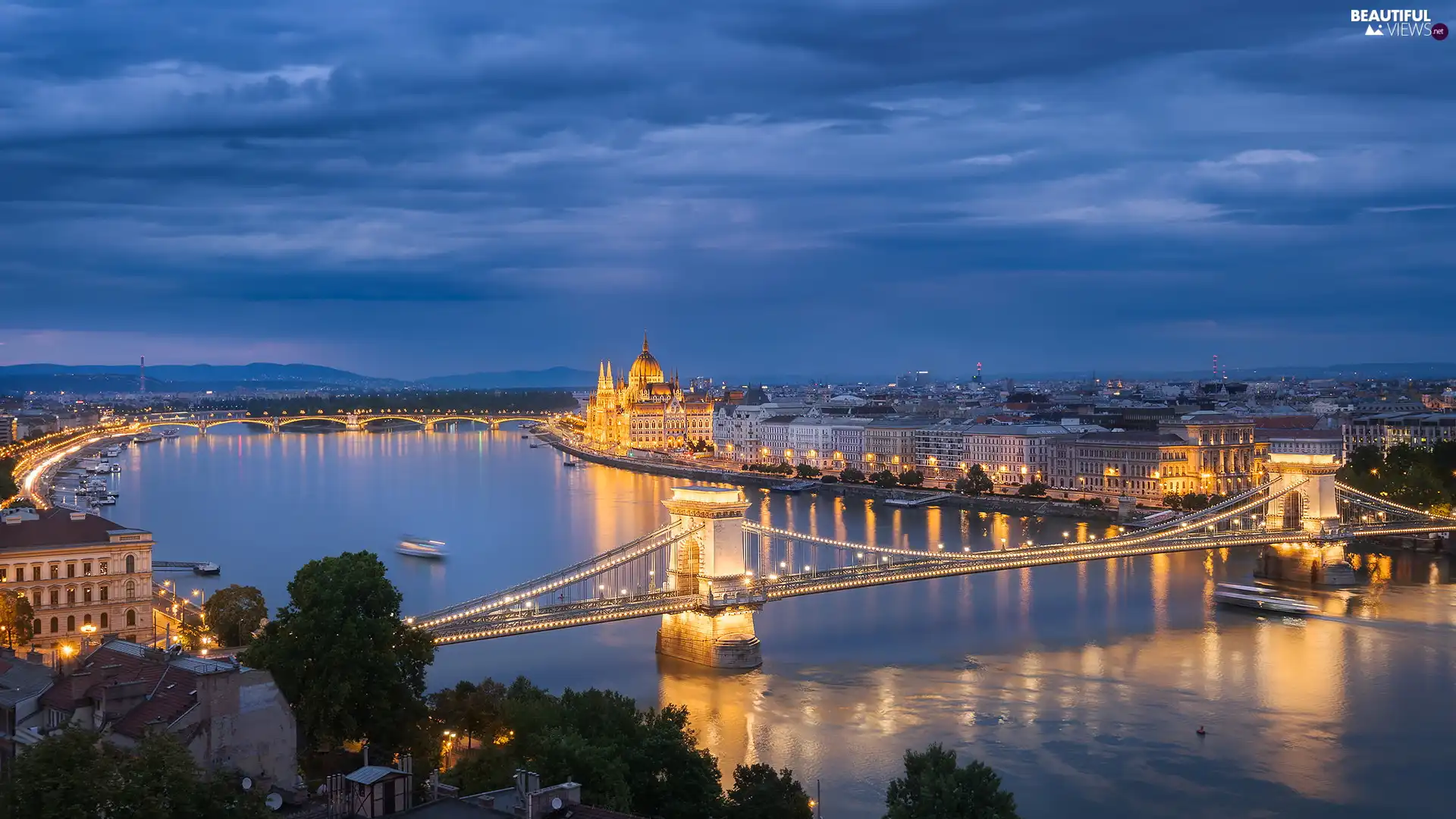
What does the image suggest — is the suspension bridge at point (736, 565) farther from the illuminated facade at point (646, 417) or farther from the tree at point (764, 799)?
the illuminated facade at point (646, 417)

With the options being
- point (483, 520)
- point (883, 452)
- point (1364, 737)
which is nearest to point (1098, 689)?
point (1364, 737)

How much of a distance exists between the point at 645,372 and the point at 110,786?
65.0 m

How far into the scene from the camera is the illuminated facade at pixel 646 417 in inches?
2379

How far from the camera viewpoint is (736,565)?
49.5 feet

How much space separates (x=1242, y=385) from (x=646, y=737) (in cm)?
7378

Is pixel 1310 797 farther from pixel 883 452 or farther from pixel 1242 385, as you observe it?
pixel 1242 385

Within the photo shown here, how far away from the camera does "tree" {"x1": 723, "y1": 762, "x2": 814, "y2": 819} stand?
8164 mm

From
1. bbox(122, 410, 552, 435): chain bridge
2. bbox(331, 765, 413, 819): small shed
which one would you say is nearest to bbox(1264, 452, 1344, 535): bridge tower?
bbox(331, 765, 413, 819): small shed

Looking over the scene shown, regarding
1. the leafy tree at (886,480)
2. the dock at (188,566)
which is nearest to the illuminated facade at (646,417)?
the leafy tree at (886,480)

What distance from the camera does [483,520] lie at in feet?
98.0

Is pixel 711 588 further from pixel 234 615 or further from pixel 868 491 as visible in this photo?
pixel 868 491

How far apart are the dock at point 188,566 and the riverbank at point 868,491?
56.6 feet

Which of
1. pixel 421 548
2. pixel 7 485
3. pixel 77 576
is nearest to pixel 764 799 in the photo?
pixel 77 576

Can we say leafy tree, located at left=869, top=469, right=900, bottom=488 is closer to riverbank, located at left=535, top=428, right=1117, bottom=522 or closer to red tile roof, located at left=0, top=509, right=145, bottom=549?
riverbank, located at left=535, top=428, right=1117, bottom=522
